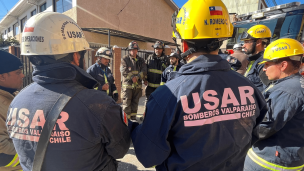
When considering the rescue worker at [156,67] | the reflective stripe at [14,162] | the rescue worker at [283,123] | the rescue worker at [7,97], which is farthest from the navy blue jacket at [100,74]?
the rescue worker at [283,123]

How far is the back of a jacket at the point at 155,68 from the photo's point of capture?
5453mm

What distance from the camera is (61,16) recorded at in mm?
1348

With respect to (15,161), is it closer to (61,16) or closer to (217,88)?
(61,16)

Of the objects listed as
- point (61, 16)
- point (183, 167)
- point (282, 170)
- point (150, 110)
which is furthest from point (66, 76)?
point (282, 170)

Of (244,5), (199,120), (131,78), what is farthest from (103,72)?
(244,5)

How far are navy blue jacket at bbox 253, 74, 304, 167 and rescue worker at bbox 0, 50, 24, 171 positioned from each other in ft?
7.52

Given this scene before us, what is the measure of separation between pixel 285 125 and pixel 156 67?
4.06m

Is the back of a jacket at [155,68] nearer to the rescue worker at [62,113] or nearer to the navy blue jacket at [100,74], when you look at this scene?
the navy blue jacket at [100,74]

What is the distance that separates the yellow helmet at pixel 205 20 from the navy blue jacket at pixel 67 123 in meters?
0.79

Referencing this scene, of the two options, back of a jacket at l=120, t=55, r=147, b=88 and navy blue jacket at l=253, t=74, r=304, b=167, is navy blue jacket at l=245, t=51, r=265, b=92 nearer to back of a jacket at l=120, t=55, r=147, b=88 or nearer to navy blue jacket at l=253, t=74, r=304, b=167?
navy blue jacket at l=253, t=74, r=304, b=167

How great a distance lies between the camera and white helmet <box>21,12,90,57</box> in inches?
48.6

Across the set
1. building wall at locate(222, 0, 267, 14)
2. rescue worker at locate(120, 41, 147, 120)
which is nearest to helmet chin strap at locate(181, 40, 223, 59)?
rescue worker at locate(120, 41, 147, 120)

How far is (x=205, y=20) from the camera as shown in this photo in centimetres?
123

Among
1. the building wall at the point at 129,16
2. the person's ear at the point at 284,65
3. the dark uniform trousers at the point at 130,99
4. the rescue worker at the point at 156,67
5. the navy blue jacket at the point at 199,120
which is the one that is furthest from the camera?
the building wall at the point at 129,16
